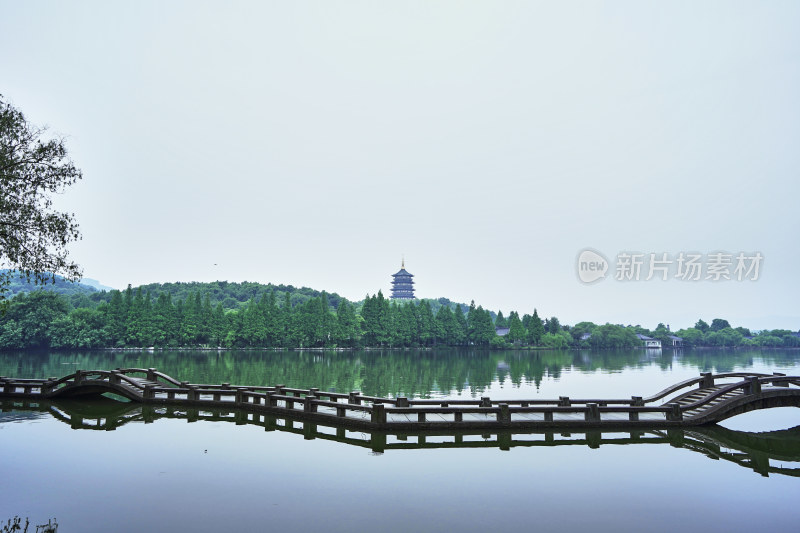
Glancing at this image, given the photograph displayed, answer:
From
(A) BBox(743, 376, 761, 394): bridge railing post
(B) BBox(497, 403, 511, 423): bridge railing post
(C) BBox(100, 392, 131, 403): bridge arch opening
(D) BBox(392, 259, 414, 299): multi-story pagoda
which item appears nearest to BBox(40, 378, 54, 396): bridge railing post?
(C) BBox(100, 392, 131, 403): bridge arch opening

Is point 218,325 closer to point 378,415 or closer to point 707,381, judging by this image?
point 378,415

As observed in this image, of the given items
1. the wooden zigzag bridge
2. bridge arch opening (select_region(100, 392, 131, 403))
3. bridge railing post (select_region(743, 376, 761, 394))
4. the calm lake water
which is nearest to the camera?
the calm lake water

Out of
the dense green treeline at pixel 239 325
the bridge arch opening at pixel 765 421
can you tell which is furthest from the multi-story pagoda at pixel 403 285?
the bridge arch opening at pixel 765 421

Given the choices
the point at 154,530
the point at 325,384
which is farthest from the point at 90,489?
the point at 325,384

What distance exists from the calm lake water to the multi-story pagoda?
513 ft

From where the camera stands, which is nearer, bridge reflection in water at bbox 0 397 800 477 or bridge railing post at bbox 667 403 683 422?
bridge reflection in water at bbox 0 397 800 477

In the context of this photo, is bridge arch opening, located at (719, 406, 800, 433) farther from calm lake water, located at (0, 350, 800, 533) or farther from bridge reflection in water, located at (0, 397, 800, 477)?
bridge reflection in water, located at (0, 397, 800, 477)

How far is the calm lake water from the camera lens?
838 centimetres

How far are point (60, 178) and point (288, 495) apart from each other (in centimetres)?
1023

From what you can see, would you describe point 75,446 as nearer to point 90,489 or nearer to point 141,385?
point 90,489

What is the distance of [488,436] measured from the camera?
48.5ft

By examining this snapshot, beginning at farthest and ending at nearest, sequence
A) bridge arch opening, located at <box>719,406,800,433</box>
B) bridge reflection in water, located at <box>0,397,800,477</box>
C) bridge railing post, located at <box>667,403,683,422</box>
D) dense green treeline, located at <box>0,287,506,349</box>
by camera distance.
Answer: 1. dense green treeline, located at <box>0,287,506,349</box>
2. bridge arch opening, located at <box>719,406,800,433</box>
3. bridge railing post, located at <box>667,403,683,422</box>
4. bridge reflection in water, located at <box>0,397,800,477</box>

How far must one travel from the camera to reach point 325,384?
31.2 m

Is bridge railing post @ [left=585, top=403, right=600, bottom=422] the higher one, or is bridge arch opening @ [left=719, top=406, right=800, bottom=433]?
bridge railing post @ [left=585, top=403, right=600, bottom=422]
